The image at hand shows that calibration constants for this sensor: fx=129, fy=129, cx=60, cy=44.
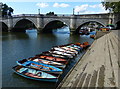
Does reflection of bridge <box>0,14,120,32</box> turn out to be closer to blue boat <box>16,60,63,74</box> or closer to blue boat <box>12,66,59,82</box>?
blue boat <box>16,60,63,74</box>

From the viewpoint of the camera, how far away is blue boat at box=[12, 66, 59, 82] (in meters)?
10.7

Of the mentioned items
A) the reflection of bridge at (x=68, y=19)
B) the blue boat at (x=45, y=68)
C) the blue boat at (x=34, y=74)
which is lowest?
the blue boat at (x=34, y=74)

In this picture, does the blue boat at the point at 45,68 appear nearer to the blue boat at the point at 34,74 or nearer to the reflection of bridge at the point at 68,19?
the blue boat at the point at 34,74

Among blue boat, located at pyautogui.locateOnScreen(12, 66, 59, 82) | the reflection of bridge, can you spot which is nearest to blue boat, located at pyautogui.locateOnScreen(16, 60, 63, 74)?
blue boat, located at pyautogui.locateOnScreen(12, 66, 59, 82)

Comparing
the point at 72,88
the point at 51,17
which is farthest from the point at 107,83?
the point at 51,17

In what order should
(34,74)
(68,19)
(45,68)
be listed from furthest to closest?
(68,19) → (45,68) → (34,74)

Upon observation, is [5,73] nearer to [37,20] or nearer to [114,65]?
[114,65]

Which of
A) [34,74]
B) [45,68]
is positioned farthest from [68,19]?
[34,74]

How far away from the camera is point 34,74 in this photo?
38.0 ft

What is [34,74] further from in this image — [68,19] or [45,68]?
[68,19]

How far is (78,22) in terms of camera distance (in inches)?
1821

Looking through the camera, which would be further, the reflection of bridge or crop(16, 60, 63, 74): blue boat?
the reflection of bridge

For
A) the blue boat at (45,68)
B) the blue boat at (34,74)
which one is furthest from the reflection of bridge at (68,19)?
the blue boat at (34,74)

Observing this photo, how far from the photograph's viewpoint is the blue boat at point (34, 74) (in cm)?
1073
